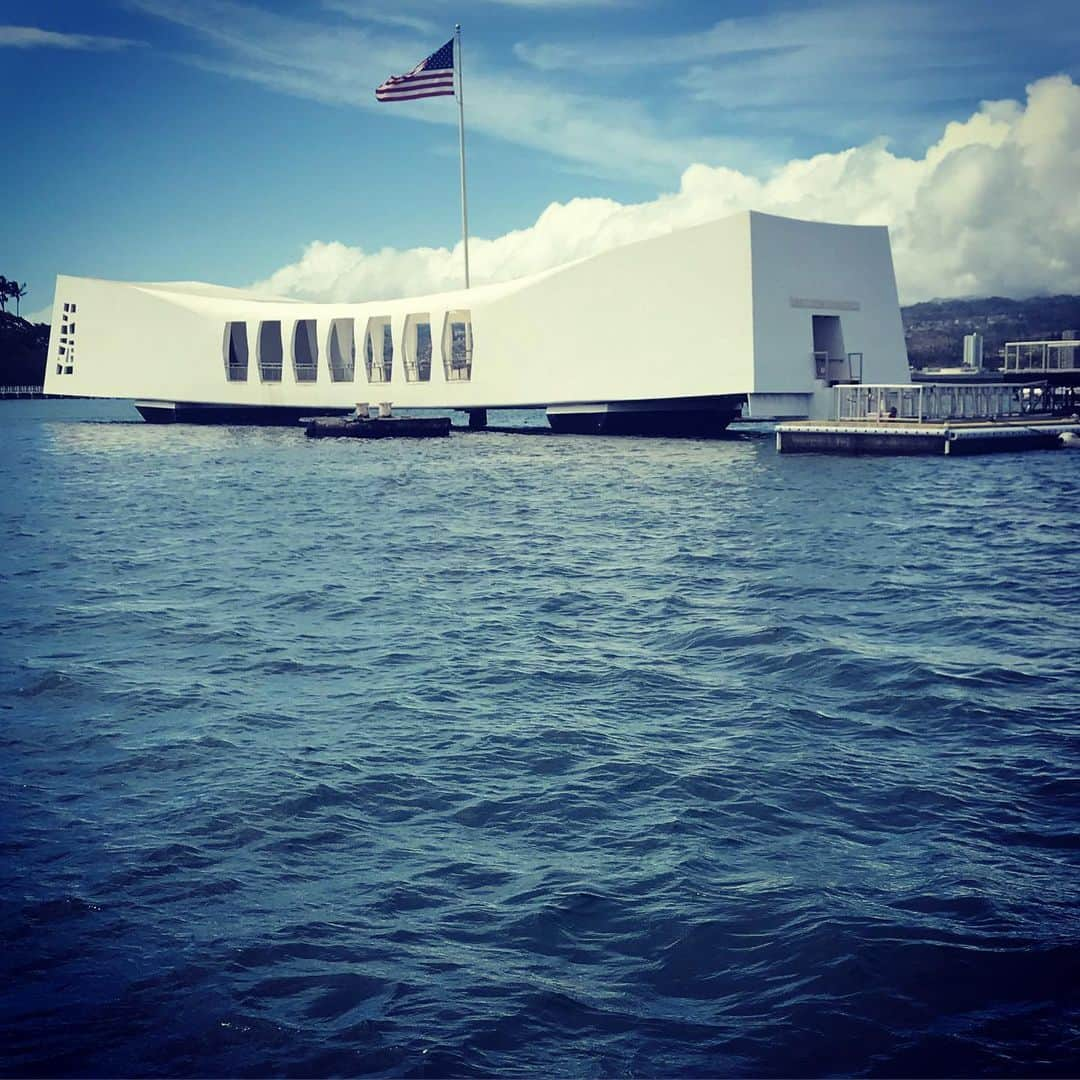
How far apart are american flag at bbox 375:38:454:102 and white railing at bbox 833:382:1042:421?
19941mm

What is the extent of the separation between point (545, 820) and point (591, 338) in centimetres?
4105

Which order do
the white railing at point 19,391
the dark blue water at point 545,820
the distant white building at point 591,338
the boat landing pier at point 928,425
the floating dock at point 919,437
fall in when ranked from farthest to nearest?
the white railing at point 19,391 < the distant white building at point 591,338 < the boat landing pier at point 928,425 < the floating dock at point 919,437 < the dark blue water at point 545,820

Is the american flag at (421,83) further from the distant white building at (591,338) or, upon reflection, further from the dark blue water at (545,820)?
the dark blue water at (545,820)

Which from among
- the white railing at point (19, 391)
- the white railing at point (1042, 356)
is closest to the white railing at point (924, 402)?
the white railing at point (1042, 356)

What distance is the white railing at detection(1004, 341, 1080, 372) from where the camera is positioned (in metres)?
55.8

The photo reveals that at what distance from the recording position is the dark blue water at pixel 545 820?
4.83m

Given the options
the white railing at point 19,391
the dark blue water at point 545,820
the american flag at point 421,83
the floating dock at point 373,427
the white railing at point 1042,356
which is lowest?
the dark blue water at point 545,820

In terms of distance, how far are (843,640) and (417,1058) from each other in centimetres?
Answer: 772

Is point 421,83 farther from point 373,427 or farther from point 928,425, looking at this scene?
point 928,425

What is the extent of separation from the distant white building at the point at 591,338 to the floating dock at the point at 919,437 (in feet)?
16.1

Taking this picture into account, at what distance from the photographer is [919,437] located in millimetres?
34969

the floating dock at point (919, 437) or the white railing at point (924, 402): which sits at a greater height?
the white railing at point (924, 402)

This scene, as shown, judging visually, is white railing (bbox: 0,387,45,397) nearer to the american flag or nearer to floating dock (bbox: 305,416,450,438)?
floating dock (bbox: 305,416,450,438)

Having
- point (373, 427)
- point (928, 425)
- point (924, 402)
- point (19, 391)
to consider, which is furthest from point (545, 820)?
point (19, 391)
